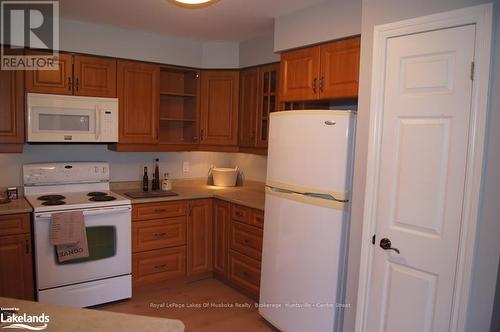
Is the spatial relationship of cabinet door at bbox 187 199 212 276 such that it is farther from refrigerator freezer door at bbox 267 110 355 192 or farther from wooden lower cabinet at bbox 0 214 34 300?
wooden lower cabinet at bbox 0 214 34 300

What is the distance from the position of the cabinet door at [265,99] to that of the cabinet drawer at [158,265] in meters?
1.33

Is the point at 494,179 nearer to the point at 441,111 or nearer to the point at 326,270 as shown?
the point at 441,111

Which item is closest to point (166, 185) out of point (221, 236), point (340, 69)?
point (221, 236)

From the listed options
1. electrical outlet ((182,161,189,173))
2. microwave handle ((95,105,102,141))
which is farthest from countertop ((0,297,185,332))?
electrical outlet ((182,161,189,173))

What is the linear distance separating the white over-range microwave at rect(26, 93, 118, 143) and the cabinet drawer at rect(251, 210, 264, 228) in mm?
1440

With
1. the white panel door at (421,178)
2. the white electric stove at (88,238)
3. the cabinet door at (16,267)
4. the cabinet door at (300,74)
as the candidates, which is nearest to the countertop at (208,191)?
the white electric stove at (88,238)

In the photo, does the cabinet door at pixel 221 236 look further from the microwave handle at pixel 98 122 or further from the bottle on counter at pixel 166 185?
the microwave handle at pixel 98 122

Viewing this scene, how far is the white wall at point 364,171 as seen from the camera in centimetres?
160

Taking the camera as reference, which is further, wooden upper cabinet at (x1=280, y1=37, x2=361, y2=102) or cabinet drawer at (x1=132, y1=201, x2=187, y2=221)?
cabinet drawer at (x1=132, y1=201, x2=187, y2=221)

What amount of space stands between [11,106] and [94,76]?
0.69 meters

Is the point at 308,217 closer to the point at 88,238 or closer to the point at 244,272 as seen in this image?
the point at 244,272

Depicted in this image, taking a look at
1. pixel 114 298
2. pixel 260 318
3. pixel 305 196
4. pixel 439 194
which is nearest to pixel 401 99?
pixel 439 194

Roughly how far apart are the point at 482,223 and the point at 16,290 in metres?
3.04

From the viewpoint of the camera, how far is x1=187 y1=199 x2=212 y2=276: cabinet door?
3.54 m
